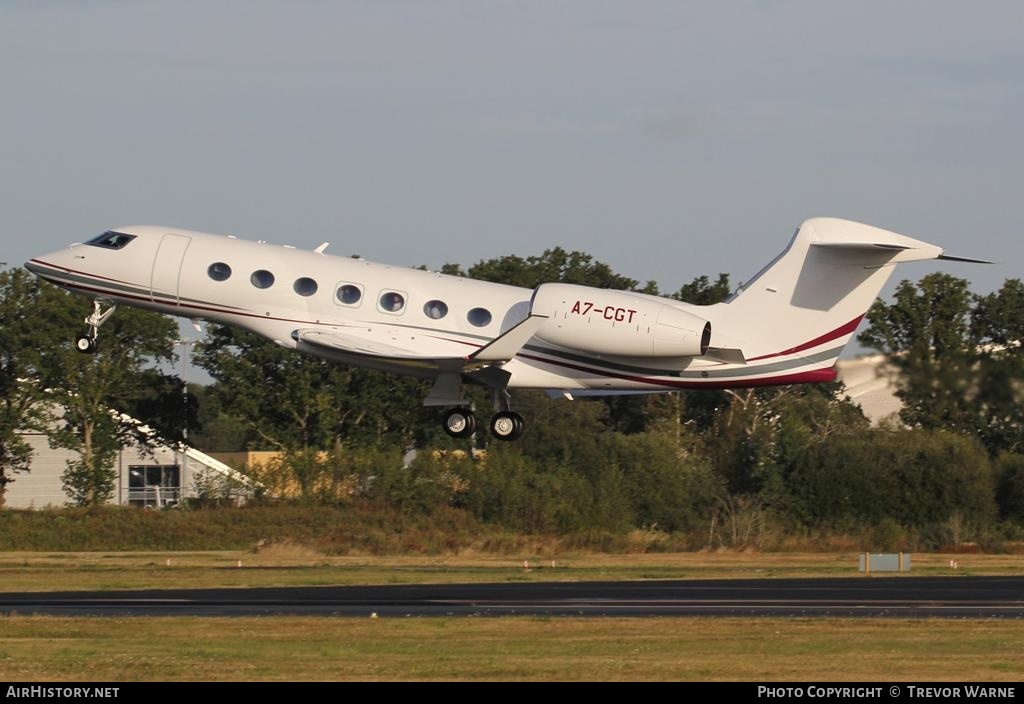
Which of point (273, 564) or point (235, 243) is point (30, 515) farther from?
point (235, 243)

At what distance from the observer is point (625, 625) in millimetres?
22906

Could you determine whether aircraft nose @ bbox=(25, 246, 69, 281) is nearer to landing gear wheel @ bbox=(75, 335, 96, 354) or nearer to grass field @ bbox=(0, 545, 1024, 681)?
landing gear wheel @ bbox=(75, 335, 96, 354)

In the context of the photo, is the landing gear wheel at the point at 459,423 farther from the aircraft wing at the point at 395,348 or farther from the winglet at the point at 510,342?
the winglet at the point at 510,342

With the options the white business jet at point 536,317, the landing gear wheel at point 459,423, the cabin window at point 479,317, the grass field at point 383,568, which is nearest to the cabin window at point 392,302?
the white business jet at point 536,317

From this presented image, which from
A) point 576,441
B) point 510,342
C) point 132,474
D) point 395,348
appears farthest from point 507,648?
point 132,474

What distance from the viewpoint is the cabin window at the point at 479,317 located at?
30.0 metres

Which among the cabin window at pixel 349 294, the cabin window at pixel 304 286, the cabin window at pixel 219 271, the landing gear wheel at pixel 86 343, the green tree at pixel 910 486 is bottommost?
the green tree at pixel 910 486

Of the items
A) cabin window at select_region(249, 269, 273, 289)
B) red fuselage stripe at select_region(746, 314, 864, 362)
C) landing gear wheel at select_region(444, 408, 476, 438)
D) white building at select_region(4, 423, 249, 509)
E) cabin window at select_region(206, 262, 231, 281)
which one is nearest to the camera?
red fuselage stripe at select_region(746, 314, 864, 362)

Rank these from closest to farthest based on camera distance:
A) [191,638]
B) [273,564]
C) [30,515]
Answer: [191,638], [273,564], [30,515]

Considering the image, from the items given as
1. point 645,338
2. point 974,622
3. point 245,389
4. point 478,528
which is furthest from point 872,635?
point 245,389

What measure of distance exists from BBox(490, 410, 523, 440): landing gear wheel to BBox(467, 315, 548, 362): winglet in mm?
2053

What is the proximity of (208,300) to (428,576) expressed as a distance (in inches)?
343

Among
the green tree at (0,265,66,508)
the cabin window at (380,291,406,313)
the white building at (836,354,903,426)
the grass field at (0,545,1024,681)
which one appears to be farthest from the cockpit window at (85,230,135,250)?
the green tree at (0,265,66,508)

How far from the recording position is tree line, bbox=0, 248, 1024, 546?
49.4 metres
